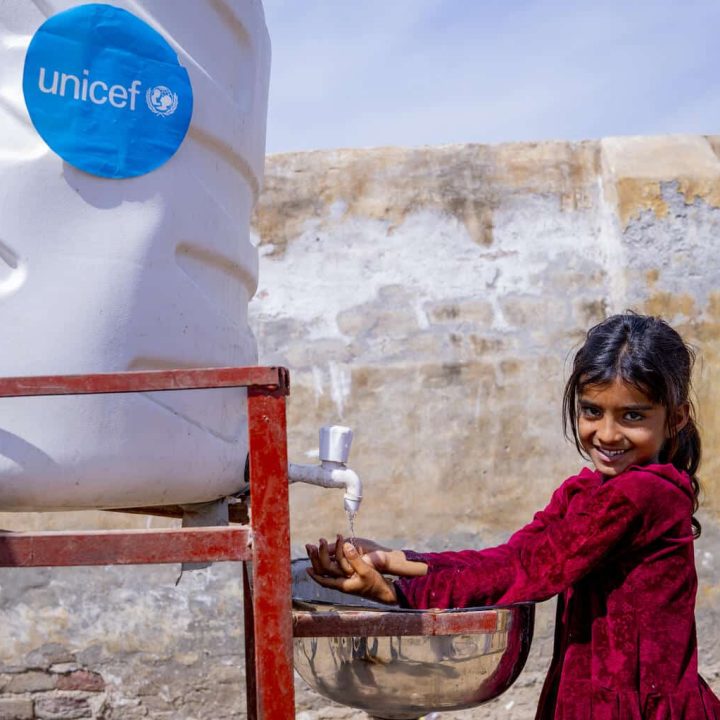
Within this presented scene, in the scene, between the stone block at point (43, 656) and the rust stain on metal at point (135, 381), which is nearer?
the rust stain on metal at point (135, 381)

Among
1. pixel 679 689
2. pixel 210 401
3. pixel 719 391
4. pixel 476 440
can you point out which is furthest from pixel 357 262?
pixel 679 689

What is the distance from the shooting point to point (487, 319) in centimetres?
345

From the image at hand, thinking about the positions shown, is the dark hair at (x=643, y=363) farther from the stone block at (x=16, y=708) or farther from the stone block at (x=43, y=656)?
the stone block at (x=16, y=708)

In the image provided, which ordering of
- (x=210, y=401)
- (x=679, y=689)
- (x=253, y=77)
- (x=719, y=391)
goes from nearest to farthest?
1. (x=679, y=689)
2. (x=210, y=401)
3. (x=253, y=77)
4. (x=719, y=391)

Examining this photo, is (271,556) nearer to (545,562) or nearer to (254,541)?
(254,541)

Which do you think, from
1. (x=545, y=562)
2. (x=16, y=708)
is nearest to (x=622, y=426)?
(x=545, y=562)

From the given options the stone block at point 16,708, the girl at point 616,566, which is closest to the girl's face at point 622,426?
the girl at point 616,566

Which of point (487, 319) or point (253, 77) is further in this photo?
point (487, 319)

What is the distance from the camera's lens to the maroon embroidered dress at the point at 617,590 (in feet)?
4.03

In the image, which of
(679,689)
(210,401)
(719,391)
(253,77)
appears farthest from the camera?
(719,391)

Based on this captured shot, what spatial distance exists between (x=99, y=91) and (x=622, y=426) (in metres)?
0.79

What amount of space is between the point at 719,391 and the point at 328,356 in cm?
134

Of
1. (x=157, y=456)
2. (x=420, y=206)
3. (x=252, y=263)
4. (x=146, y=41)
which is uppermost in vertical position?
(x=420, y=206)

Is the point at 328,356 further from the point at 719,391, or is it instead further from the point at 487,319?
the point at 719,391
